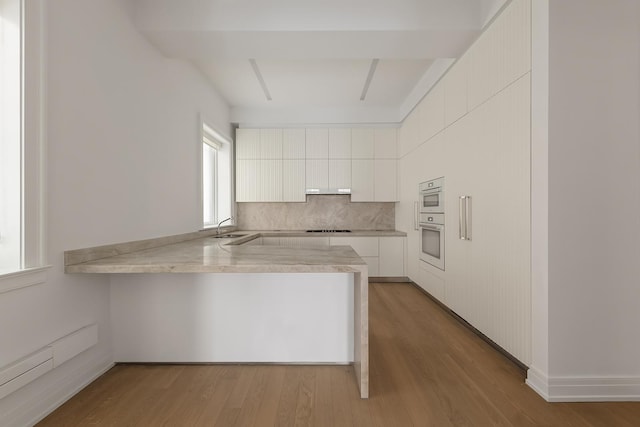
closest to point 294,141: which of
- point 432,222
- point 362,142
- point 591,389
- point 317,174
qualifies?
point 317,174

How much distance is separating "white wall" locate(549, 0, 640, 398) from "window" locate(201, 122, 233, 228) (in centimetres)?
390

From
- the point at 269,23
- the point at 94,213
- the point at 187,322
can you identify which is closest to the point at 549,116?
the point at 269,23

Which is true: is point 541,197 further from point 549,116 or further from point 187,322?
point 187,322

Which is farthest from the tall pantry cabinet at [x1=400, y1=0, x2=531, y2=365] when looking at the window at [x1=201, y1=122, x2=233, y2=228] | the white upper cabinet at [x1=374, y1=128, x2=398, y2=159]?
the window at [x1=201, y1=122, x2=233, y2=228]

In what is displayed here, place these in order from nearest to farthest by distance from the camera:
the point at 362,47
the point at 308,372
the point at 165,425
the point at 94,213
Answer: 1. the point at 165,425
2. the point at 94,213
3. the point at 308,372
4. the point at 362,47

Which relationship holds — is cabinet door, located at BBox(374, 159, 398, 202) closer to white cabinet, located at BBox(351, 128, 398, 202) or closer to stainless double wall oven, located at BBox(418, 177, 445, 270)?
white cabinet, located at BBox(351, 128, 398, 202)

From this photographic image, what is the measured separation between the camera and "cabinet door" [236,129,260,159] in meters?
4.93

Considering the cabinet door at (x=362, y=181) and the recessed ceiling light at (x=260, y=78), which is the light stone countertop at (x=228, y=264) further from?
the cabinet door at (x=362, y=181)

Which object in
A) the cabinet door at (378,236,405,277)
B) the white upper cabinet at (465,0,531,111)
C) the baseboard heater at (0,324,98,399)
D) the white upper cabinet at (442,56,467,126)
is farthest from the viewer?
the cabinet door at (378,236,405,277)

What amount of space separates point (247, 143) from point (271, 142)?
1.25ft

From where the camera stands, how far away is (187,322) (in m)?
2.11

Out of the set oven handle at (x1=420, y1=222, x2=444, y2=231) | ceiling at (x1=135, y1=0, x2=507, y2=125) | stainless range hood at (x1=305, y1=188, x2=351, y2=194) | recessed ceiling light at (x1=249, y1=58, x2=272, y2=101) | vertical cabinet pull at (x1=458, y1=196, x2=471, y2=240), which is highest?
recessed ceiling light at (x1=249, y1=58, x2=272, y2=101)

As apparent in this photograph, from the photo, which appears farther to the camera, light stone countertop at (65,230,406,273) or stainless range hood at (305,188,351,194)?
stainless range hood at (305,188,351,194)

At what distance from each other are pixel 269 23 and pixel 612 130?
2.31 metres
